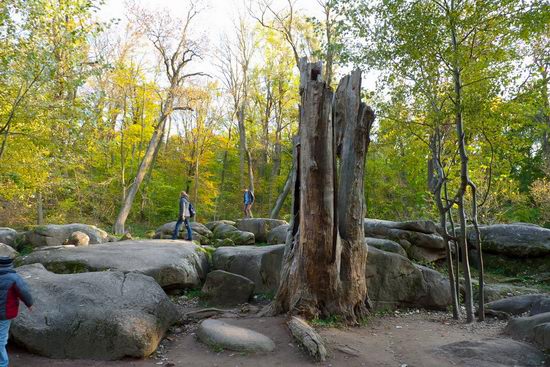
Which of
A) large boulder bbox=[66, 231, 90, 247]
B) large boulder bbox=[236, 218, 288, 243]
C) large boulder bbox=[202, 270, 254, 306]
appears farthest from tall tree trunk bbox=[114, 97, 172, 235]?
large boulder bbox=[202, 270, 254, 306]

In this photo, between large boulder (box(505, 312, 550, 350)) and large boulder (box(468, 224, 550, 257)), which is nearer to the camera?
large boulder (box(505, 312, 550, 350))

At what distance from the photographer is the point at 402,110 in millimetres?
9812

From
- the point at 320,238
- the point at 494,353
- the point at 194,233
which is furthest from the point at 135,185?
the point at 494,353

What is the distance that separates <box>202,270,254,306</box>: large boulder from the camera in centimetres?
919

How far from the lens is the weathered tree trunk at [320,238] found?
24.3ft

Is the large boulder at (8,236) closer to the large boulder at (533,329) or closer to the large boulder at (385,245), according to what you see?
the large boulder at (385,245)

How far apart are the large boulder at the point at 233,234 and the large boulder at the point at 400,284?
6.94 meters

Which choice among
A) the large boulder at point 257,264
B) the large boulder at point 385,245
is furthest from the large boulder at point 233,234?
the large boulder at point 385,245

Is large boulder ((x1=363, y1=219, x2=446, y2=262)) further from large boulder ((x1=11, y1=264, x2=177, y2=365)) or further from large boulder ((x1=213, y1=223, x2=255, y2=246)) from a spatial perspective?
large boulder ((x1=11, y1=264, x2=177, y2=365))

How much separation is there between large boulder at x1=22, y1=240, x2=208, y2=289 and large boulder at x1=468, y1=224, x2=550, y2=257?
9.58 m

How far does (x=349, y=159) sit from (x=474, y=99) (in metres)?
2.66

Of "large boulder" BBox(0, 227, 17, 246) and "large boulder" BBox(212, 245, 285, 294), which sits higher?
"large boulder" BBox(0, 227, 17, 246)

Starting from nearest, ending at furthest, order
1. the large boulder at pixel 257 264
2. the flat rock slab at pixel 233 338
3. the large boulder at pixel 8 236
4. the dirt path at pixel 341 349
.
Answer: the dirt path at pixel 341 349 → the flat rock slab at pixel 233 338 → the large boulder at pixel 257 264 → the large boulder at pixel 8 236

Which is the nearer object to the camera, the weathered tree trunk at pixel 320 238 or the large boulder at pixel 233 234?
the weathered tree trunk at pixel 320 238
